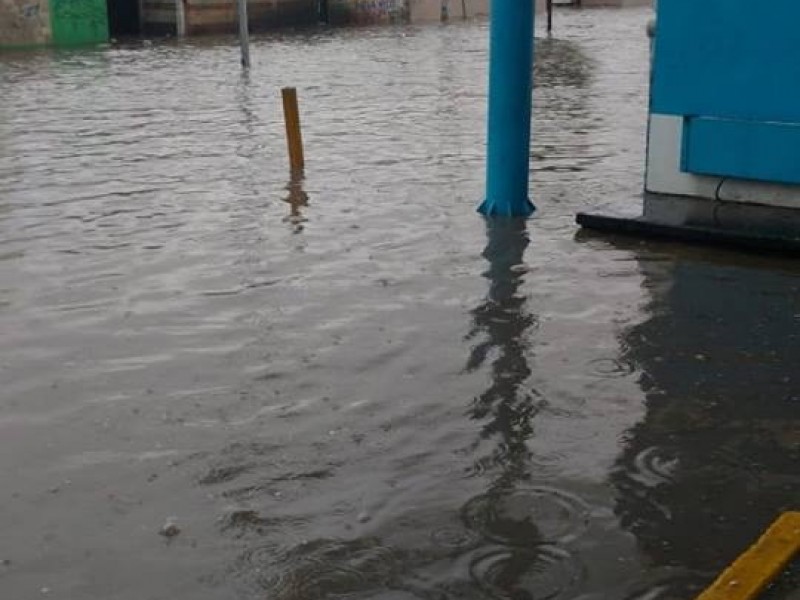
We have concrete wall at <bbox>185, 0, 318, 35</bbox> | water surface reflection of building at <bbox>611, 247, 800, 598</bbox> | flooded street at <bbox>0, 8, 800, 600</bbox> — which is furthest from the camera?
concrete wall at <bbox>185, 0, 318, 35</bbox>

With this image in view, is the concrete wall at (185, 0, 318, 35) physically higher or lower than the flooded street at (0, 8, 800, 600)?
higher

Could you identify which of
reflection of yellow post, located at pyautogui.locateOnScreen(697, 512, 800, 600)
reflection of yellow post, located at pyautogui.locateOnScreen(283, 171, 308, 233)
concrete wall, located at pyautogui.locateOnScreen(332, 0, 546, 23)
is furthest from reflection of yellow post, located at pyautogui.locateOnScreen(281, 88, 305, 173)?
concrete wall, located at pyautogui.locateOnScreen(332, 0, 546, 23)

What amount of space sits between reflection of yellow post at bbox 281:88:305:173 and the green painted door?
26.6 m

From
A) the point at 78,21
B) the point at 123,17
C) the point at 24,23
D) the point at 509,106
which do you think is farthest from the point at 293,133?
the point at 123,17

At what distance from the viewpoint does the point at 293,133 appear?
12258 mm

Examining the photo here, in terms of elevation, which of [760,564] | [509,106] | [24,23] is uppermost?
[24,23]

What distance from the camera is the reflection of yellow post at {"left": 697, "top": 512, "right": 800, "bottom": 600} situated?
12.0 feet

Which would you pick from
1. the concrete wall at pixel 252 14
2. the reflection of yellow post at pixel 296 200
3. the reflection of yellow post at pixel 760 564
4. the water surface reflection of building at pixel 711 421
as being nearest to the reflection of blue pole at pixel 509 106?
the reflection of yellow post at pixel 296 200

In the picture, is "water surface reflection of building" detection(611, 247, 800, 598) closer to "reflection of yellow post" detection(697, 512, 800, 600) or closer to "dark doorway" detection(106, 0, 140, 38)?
"reflection of yellow post" detection(697, 512, 800, 600)

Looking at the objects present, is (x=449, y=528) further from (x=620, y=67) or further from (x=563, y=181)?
(x=620, y=67)

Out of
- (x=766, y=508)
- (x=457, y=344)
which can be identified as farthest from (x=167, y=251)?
(x=766, y=508)

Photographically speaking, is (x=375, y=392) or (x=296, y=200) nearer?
(x=375, y=392)

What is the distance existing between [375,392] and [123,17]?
40681mm

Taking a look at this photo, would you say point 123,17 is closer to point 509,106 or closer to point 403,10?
point 403,10
